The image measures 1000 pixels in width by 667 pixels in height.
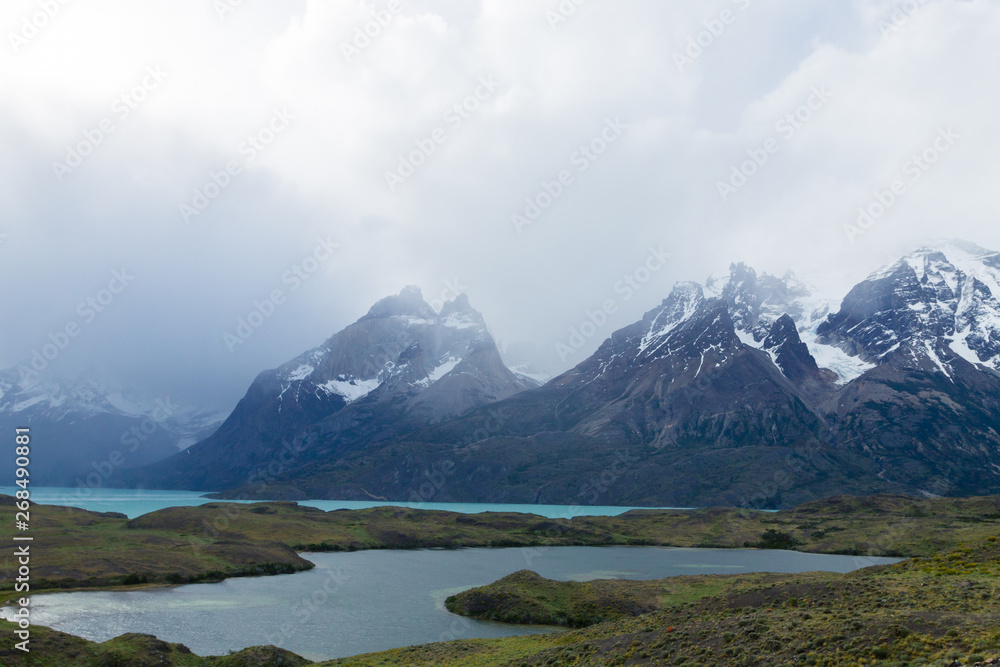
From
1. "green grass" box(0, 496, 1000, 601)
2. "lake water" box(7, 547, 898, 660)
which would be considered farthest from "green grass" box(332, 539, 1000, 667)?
"green grass" box(0, 496, 1000, 601)

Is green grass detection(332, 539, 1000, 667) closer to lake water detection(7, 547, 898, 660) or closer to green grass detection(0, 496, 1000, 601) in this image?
lake water detection(7, 547, 898, 660)

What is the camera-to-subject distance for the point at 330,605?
3497 inches

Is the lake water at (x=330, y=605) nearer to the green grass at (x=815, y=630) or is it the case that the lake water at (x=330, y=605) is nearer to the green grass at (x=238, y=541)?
the green grass at (x=238, y=541)

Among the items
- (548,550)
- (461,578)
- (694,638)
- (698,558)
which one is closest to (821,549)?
(698,558)

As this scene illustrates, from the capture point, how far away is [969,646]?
31.2 m

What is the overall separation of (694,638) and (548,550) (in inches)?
5353

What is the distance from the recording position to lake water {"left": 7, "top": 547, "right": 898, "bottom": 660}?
230 ft

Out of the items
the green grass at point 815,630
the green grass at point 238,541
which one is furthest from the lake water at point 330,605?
the green grass at point 815,630

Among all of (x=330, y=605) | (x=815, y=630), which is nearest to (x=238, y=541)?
(x=330, y=605)

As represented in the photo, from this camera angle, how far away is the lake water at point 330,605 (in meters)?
70.2

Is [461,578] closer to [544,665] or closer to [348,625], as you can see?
[348,625]

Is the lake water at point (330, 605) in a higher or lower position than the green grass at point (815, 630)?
lower

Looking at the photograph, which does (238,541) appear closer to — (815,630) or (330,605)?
(330,605)

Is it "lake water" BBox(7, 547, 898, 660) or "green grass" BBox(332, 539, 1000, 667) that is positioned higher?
"green grass" BBox(332, 539, 1000, 667)
